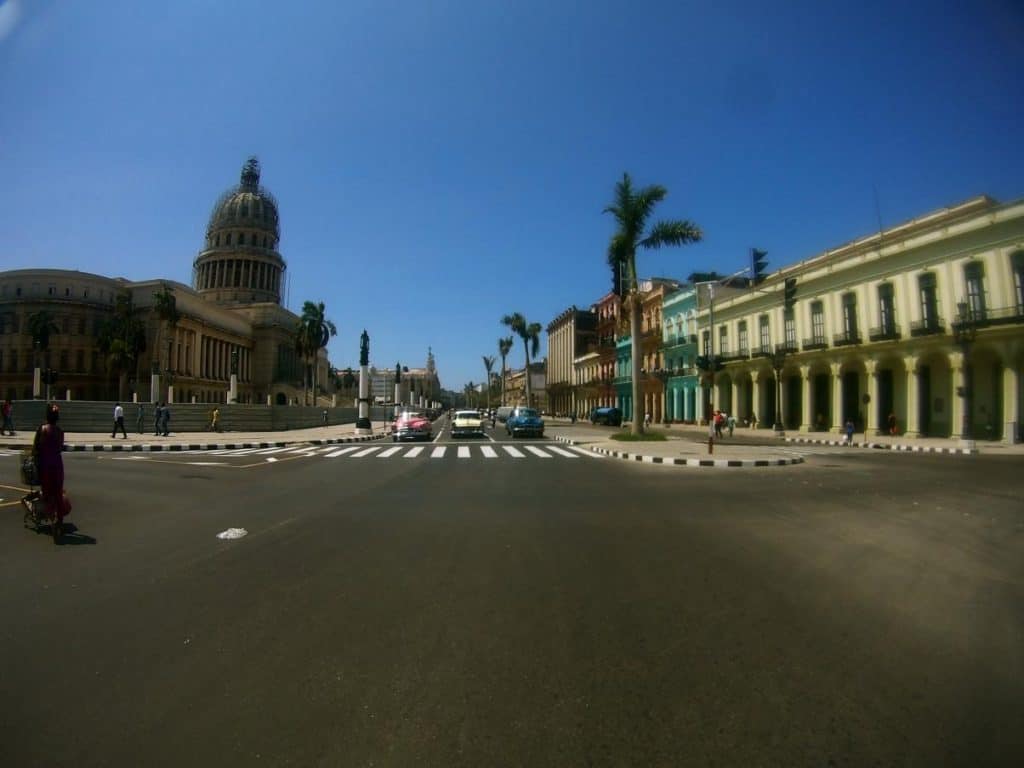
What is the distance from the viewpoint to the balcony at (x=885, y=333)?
97.1 ft

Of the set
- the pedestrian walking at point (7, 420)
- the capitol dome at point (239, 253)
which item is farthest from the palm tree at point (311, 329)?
the pedestrian walking at point (7, 420)

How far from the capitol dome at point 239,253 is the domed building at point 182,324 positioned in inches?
7.2

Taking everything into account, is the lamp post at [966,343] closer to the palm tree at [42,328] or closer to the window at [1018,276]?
the window at [1018,276]

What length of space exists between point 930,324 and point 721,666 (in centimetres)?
3172

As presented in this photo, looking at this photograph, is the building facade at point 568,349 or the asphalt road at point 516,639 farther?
the building facade at point 568,349

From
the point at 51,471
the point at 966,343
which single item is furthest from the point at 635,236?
the point at 51,471

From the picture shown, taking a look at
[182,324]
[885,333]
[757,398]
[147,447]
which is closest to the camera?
[147,447]

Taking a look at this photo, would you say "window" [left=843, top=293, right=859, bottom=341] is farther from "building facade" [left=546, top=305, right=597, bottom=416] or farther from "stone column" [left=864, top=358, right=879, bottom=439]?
"building facade" [left=546, top=305, right=597, bottom=416]

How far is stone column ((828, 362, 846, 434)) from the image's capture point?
1336 inches

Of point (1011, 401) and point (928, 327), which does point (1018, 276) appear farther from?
point (1011, 401)

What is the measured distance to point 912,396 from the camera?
96.2ft

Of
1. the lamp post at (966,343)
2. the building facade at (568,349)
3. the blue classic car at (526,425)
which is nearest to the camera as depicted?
the lamp post at (966,343)

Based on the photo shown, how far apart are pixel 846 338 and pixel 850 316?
1.48 metres

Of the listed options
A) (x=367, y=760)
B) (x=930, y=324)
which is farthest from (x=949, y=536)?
(x=930, y=324)
